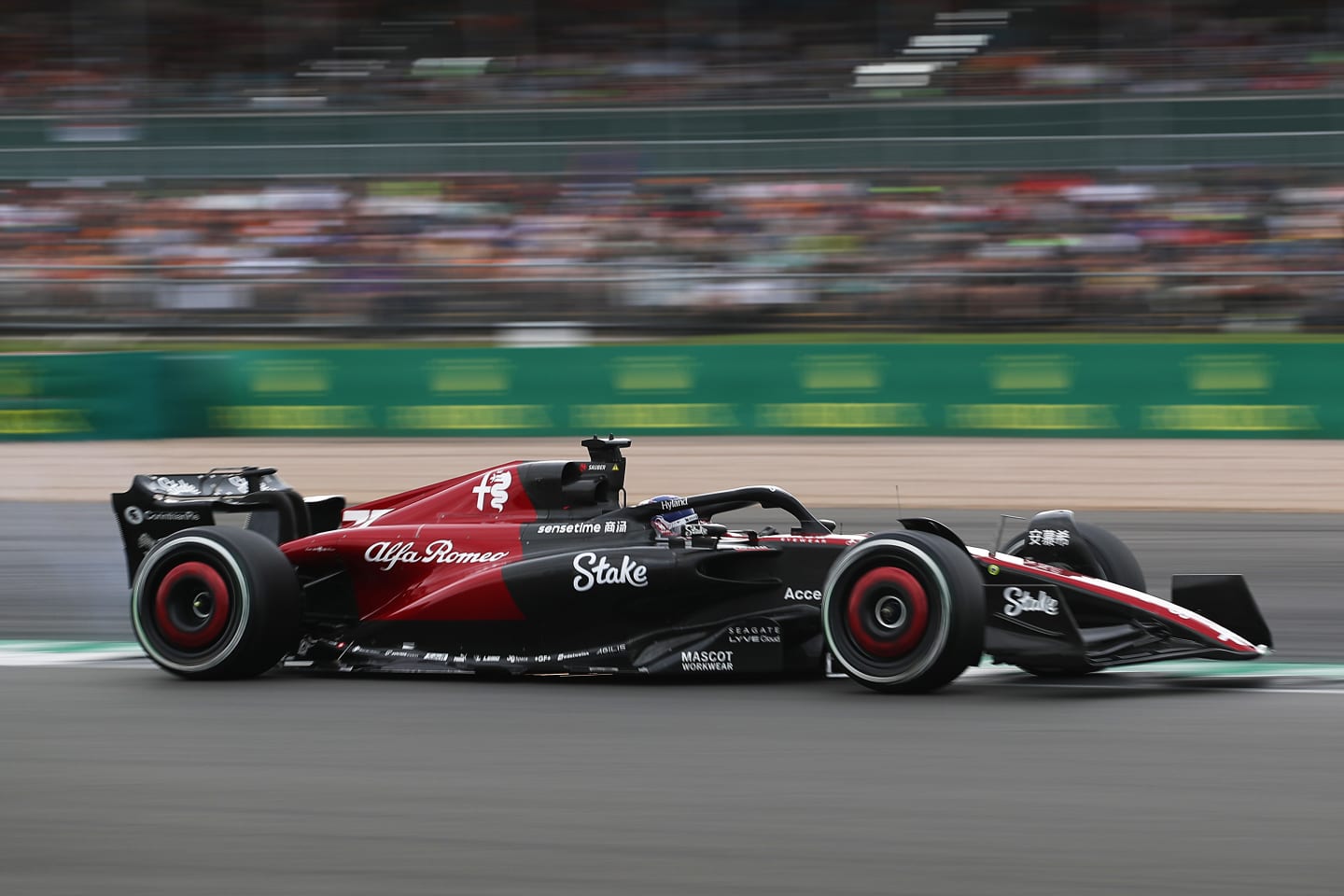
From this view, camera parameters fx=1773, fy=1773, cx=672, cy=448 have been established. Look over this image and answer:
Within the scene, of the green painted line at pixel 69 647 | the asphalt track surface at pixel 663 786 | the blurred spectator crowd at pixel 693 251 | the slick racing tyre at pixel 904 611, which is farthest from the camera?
the blurred spectator crowd at pixel 693 251

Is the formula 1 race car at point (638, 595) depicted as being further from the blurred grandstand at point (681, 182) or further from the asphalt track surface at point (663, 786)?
the blurred grandstand at point (681, 182)

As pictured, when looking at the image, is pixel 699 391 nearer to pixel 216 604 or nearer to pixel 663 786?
pixel 216 604

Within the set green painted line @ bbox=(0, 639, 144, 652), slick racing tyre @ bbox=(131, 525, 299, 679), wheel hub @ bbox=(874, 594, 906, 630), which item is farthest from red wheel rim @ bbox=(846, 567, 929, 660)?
green painted line @ bbox=(0, 639, 144, 652)

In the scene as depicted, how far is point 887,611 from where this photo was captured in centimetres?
577

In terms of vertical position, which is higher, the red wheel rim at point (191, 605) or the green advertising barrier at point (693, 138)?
the green advertising barrier at point (693, 138)

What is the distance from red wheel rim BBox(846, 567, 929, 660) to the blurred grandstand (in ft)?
39.2

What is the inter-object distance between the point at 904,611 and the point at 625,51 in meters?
18.0

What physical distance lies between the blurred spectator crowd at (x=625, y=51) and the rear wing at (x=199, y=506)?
14393mm

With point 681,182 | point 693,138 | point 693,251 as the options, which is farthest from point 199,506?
point 693,138

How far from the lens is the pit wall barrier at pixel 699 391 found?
14.2 meters

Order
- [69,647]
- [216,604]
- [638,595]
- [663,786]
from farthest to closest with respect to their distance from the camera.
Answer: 1. [69,647]
2. [216,604]
3. [638,595]
4. [663,786]

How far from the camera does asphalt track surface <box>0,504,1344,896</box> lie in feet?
12.9

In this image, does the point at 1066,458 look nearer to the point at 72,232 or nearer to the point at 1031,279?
the point at 1031,279

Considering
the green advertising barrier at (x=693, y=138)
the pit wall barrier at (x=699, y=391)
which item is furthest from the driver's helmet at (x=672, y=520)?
the green advertising barrier at (x=693, y=138)
